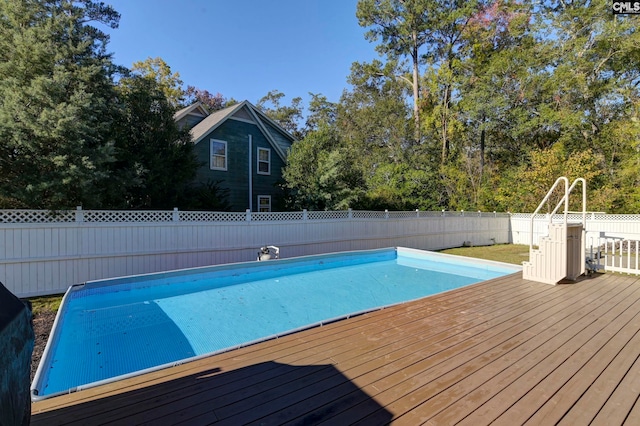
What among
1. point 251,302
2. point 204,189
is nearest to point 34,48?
point 204,189

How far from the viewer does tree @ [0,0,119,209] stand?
6.70 m

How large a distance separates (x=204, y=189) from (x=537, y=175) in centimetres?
1573

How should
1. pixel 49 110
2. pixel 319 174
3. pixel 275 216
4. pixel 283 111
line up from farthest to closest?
1. pixel 283 111
2. pixel 319 174
3. pixel 275 216
4. pixel 49 110

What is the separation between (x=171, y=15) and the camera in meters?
12.3

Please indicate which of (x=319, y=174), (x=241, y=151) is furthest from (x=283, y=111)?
(x=319, y=174)

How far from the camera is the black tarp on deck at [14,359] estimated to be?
1056 millimetres

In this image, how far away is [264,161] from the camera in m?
14.8

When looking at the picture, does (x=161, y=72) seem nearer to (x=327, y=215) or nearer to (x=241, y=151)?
(x=241, y=151)

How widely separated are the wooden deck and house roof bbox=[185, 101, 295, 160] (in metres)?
11.0

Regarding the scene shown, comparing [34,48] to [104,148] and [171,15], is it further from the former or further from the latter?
[171,15]

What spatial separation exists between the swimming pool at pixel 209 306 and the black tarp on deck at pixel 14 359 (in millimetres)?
1601

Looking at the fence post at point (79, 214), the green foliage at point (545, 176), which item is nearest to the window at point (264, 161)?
the fence post at point (79, 214)

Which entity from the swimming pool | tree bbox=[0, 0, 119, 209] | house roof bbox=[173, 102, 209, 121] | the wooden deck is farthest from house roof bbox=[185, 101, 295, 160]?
the wooden deck

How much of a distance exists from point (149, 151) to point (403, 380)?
9.13m
